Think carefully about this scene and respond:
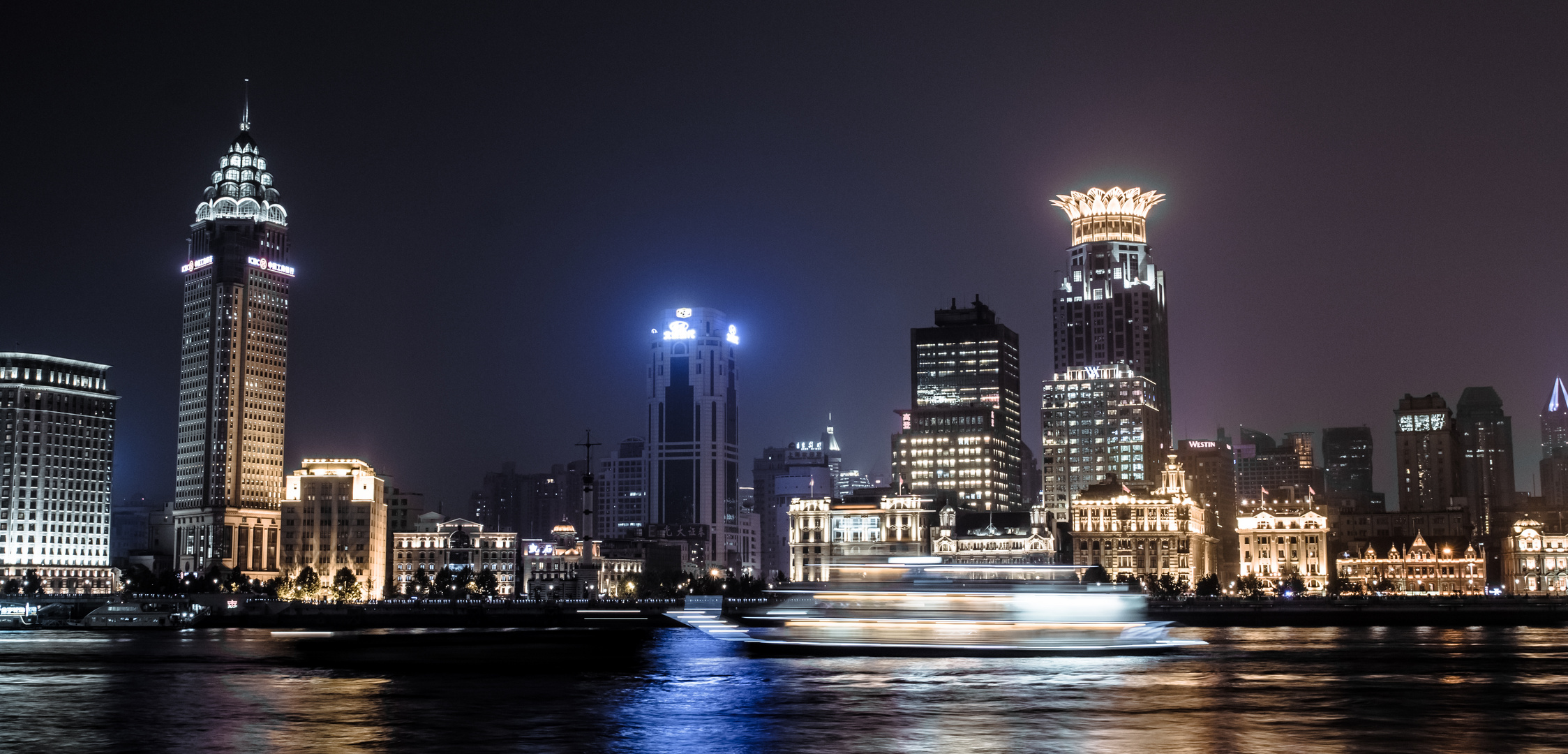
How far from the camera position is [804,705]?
6197 centimetres

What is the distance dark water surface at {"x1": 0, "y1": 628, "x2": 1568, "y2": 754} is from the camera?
48625 mm

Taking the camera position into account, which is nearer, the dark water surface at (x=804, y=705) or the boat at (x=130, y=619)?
the dark water surface at (x=804, y=705)

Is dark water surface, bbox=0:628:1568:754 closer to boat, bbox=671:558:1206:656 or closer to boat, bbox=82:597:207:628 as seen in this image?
boat, bbox=671:558:1206:656

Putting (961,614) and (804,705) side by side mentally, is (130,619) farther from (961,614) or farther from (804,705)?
(804,705)

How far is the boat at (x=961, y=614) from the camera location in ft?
321

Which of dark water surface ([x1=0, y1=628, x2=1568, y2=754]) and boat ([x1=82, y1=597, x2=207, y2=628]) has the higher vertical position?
dark water surface ([x1=0, y1=628, x2=1568, y2=754])

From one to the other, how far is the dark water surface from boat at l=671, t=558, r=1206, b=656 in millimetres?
2539

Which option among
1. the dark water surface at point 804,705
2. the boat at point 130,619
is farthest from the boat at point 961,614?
the boat at point 130,619

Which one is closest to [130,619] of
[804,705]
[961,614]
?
[961,614]

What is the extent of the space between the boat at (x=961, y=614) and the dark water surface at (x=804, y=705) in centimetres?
254

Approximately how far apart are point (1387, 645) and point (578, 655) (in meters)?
67.3

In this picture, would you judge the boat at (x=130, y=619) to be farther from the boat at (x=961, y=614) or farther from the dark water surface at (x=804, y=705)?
the boat at (x=961, y=614)

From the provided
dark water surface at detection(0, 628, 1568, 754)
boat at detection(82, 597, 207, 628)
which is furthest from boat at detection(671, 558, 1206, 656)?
boat at detection(82, 597, 207, 628)

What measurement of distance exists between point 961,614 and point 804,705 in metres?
39.1
